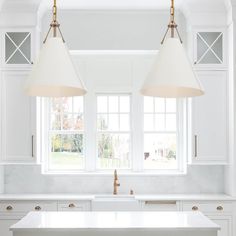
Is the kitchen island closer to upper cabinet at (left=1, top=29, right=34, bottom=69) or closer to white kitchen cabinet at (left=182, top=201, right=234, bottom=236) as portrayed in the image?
white kitchen cabinet at (left=182, top=201, right=234, bottom=236)

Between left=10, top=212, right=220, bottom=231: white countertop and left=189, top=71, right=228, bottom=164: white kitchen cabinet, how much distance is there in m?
1.78

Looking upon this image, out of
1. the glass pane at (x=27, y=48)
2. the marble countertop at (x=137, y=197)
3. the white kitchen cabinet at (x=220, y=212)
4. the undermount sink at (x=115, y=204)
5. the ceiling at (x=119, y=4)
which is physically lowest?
the white kitchen cabinet at (x=220, y=212)

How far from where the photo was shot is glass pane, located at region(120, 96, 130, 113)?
618cm

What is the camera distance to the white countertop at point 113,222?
3328mm

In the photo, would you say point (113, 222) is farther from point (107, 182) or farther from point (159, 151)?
point (159, 151)

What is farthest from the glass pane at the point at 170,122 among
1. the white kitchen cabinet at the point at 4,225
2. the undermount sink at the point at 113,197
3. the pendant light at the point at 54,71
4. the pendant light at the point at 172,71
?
the pendant light at the point at 54,71

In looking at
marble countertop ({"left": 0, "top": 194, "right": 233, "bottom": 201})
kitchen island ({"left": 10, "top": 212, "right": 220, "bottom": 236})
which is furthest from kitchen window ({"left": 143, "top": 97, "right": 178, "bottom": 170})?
kitchen island ({"left": 10, "top": 212, "right": 220, "bottom": 236})

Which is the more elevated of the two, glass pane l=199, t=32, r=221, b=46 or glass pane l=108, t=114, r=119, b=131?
glass pane l=199, t=32, r=221, b=46

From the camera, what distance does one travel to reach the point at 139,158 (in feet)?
20.0

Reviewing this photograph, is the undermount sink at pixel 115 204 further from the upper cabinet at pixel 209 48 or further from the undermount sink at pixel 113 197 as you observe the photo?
the upper cabinet at pixel 209 48

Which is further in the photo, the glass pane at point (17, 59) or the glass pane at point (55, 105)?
the glass pane at point (55, 105)

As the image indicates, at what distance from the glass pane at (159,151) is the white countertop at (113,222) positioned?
2324 millimetres

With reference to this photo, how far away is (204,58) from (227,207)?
69.5 inches

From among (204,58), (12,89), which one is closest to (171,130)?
(204,58)
